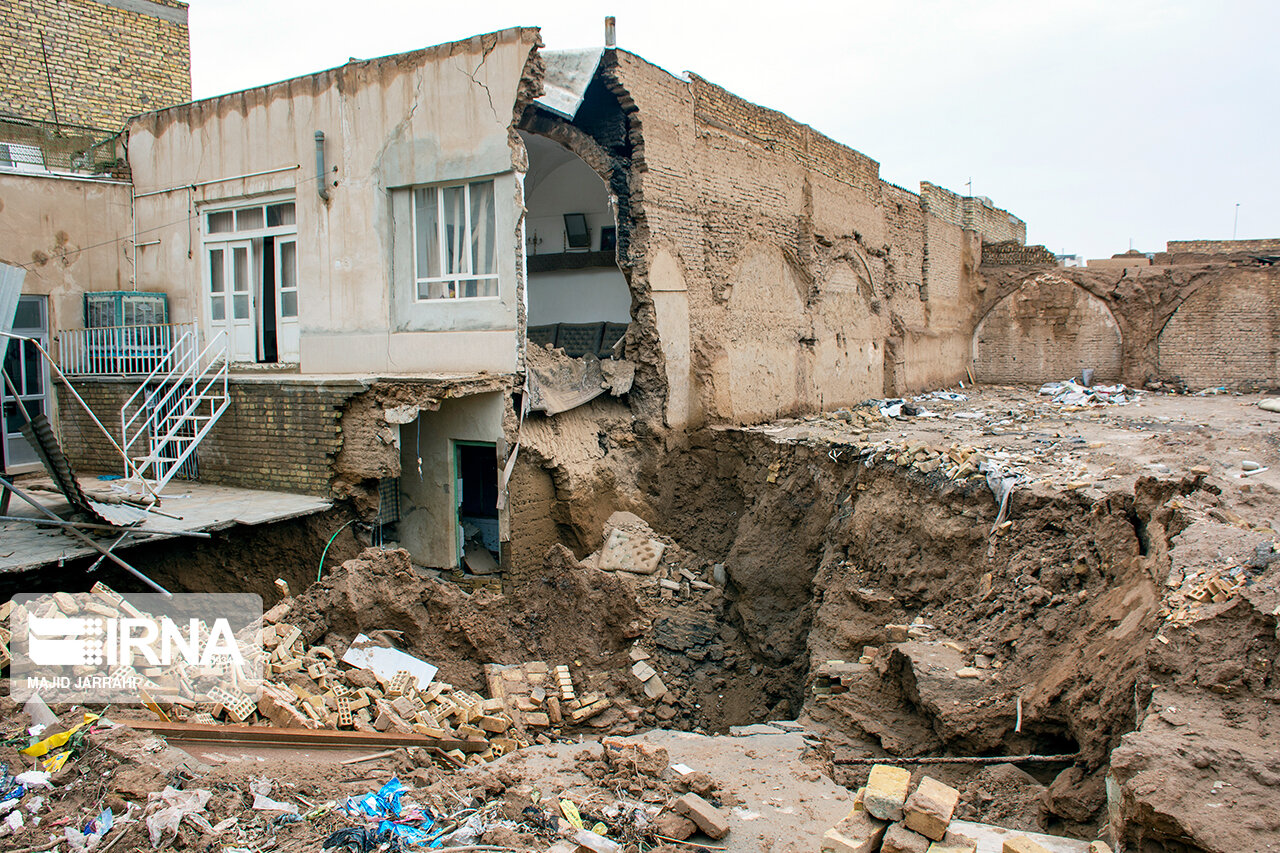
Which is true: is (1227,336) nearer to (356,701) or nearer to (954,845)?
(954,845)

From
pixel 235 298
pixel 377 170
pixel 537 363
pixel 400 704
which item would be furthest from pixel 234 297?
pixel 400 704

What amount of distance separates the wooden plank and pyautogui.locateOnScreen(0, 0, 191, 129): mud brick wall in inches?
592

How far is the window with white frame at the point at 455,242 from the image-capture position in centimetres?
941

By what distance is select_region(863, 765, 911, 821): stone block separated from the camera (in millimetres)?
3949

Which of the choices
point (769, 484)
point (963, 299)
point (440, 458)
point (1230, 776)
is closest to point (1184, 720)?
point (1230, 776)

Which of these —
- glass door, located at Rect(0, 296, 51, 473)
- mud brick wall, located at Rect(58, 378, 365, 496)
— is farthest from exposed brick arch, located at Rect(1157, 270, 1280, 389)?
glass door, located at Rect(0, 296, 51, 473)

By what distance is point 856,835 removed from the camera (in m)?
3.90

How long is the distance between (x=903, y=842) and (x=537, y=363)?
22.6 ft

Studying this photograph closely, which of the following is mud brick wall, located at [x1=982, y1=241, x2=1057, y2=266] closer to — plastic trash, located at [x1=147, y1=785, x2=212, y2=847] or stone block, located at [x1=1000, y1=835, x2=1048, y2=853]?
stone block, located at [x1=1000, y1=835, x2=1048, y2=853]

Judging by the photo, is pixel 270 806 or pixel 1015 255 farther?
pixel 1015 255

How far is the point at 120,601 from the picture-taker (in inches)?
248

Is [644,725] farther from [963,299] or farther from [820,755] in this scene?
[963,299]

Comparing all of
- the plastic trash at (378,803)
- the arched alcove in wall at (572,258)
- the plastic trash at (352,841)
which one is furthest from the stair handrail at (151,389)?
the plastic trash at (352,841)

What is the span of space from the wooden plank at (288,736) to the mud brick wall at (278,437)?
3677 millimetres
